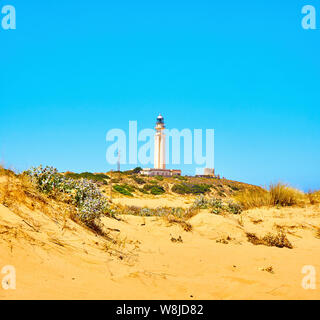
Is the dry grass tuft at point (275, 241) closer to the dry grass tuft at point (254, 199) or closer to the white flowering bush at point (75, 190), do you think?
the white flowering bush at point (75, 190)

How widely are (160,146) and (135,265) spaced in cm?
5284

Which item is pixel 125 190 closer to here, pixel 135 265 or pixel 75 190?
pixel 75 190

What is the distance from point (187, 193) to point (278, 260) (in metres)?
30.6

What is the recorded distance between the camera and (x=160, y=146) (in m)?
57.7

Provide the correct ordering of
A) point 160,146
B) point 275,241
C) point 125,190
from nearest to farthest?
point 275,241, point 125,190, point 160,146

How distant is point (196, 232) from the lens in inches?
375

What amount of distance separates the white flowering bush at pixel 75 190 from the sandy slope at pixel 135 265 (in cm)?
83

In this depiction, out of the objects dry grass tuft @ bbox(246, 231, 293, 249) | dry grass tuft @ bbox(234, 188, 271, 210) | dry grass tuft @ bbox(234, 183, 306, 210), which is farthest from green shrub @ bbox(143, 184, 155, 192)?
dry grass tuft @ bbox(246, 231, 293, 249)

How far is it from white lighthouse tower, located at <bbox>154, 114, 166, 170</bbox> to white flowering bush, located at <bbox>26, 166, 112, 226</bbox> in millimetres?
49459

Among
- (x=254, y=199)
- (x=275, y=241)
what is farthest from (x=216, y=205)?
(x=275, y=241)

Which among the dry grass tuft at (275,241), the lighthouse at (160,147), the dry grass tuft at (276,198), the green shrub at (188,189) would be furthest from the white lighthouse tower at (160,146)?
the dry grass tuft at (275,241)

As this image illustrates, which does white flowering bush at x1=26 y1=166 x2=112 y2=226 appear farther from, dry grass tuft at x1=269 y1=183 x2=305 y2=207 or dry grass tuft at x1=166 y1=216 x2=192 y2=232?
dry grass tuft at x1=269 y1=183 x2=305 y2=207

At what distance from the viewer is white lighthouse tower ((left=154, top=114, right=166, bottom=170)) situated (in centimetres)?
5756
